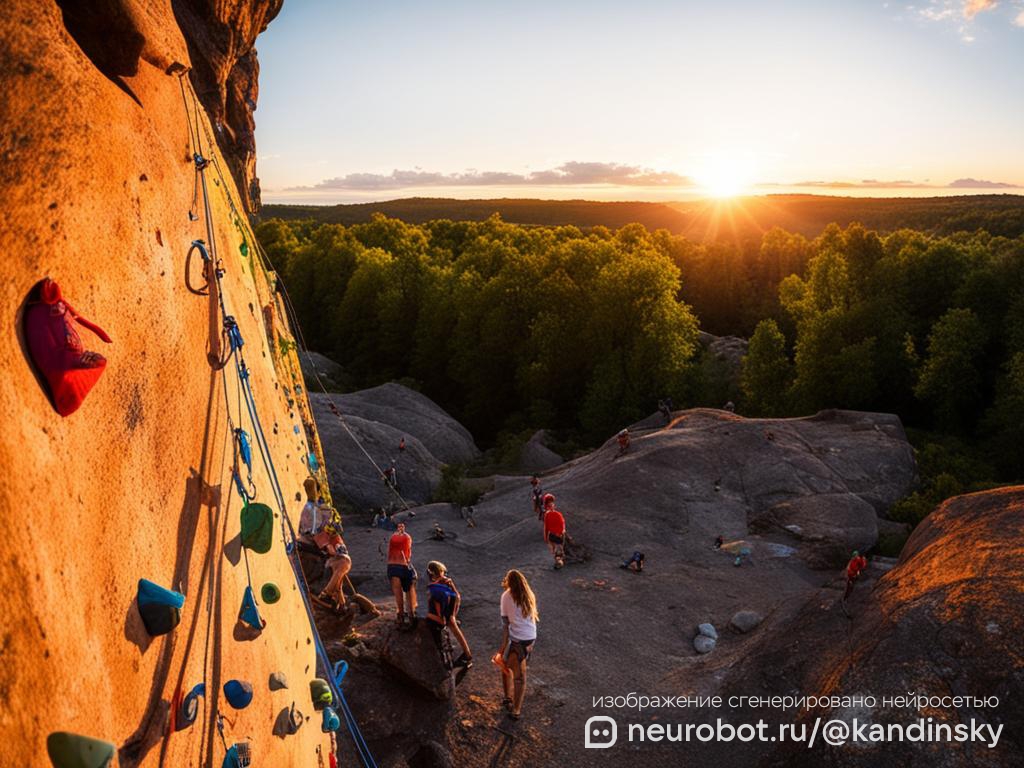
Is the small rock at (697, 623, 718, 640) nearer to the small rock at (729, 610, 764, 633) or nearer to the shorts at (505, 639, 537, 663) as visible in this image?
the small rock at (729, 610, 764, 633)

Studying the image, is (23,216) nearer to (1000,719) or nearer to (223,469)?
(223,469)

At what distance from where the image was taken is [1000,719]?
28.5ft

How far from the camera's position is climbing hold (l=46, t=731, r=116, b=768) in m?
3.25

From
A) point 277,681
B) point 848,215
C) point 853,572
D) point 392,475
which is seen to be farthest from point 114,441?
point 848,215

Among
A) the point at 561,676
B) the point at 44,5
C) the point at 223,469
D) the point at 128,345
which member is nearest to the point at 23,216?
the point at 128,345

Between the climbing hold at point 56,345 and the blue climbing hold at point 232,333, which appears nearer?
the climbing hold at point 56,345

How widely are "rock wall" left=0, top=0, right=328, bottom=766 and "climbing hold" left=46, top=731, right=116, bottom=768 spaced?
0.23 ft

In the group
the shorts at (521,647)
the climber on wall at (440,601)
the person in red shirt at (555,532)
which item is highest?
the climber on wall at (440,601)

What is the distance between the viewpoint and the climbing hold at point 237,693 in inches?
227

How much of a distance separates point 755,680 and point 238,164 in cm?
1780

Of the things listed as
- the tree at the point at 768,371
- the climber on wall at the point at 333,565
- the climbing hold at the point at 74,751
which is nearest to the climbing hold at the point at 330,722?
the climber on wall at the point at 333,565

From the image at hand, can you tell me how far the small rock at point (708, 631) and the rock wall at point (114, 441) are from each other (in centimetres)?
1179

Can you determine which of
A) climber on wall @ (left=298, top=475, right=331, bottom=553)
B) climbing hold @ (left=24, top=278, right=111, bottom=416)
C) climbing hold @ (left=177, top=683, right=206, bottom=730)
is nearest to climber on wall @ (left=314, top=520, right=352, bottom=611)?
climber on wall @ (left=298, top=475, right=331, bottom=553)

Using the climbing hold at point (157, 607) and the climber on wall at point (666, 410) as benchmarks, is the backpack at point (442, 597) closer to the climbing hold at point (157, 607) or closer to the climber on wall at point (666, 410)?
the climbing hold at point (157, 607)
